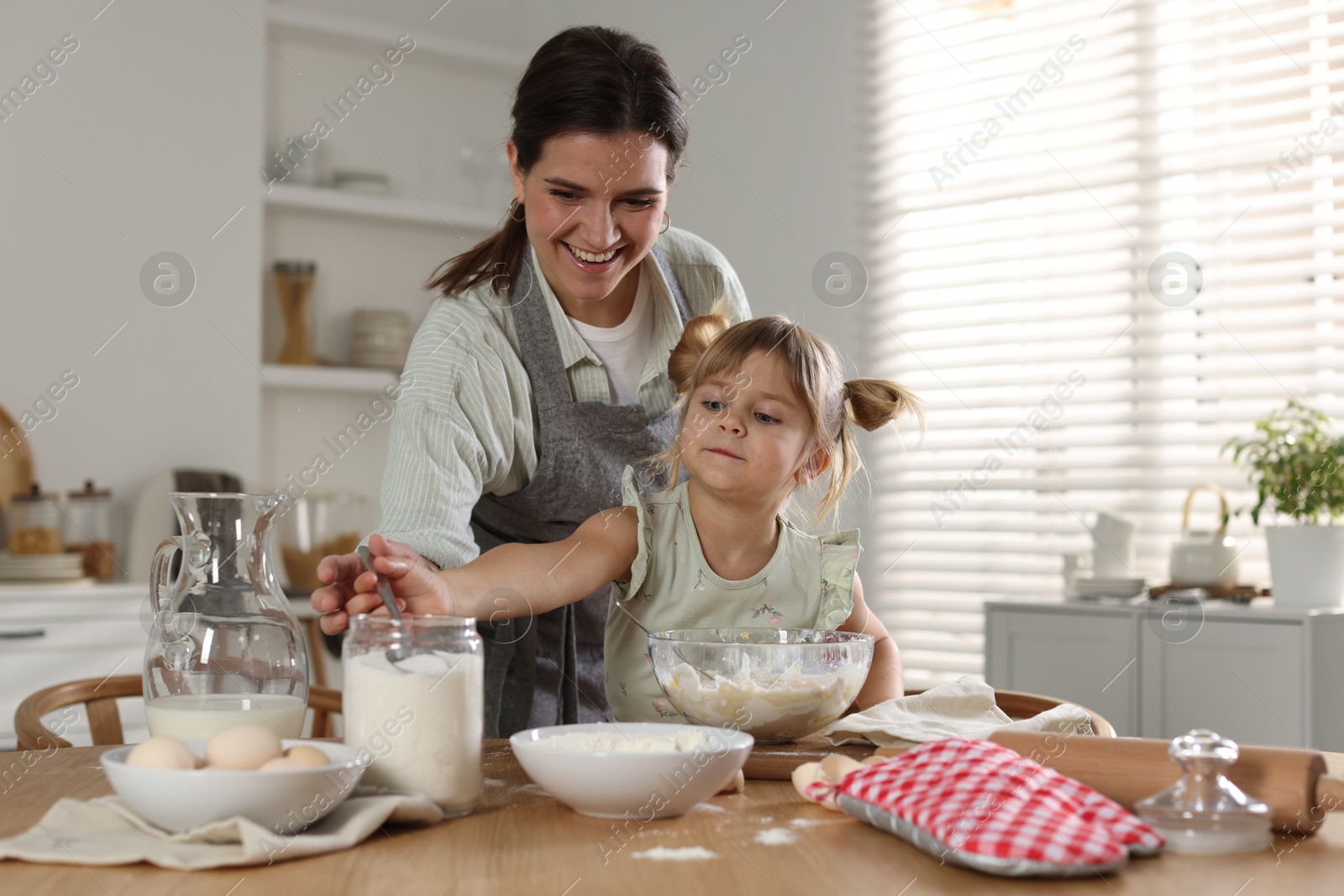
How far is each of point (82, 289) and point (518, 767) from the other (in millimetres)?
2670

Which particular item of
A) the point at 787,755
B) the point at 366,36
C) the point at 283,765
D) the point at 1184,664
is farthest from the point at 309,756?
the point at 366,36

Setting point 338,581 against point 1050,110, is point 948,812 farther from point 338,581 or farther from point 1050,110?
point 1050,110

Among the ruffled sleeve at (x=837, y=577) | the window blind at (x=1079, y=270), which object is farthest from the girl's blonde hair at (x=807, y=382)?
the window blind at (x=1079, y=270)

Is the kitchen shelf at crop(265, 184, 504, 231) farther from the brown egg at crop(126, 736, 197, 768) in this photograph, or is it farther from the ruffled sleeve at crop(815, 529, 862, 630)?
the brown egg at crop(126, 736, 197, 768)

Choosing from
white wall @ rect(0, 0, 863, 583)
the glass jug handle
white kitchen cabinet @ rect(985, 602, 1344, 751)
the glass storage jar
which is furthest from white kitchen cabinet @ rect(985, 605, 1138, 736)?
the glass storage jar

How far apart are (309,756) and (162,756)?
0.09m

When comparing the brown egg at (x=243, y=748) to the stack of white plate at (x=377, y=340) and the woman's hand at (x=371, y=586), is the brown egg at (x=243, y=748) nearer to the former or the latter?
the woman's hand at (x=371, y=586)

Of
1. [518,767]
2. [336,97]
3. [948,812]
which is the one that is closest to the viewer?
[948,812]

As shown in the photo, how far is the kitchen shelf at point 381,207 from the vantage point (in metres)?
3.42

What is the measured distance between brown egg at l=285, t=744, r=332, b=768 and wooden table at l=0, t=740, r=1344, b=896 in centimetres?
6

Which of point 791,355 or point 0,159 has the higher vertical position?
point 0,159

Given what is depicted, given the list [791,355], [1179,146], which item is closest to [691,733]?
[791,355]

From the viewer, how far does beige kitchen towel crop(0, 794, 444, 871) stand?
0.68 metres

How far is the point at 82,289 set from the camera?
312 centimetres
